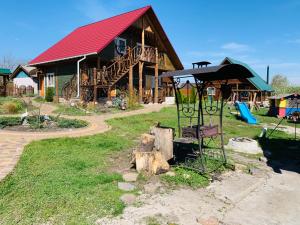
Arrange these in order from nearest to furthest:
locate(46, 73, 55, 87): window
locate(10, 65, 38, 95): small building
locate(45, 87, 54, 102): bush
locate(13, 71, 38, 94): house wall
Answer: locate(45, 87, 54, 102): bush → locate(46, 73, 55, 87): window → locate(10, 65, 38, 95): small building → locate(13, 71, 38, 94): house wall

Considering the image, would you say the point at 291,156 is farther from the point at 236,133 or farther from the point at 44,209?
the point at 44,209

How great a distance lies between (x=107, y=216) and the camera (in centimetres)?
353

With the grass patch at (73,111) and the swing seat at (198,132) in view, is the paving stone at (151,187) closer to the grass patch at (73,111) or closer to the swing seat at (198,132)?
the swing seat at (198,132)

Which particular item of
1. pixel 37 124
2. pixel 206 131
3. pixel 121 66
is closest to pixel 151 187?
pixel 206 131

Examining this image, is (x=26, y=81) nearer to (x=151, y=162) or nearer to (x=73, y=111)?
(x=73, y=111)

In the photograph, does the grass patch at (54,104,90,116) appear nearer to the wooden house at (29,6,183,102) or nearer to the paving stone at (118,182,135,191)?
the wooden house at (29,6,183,102)

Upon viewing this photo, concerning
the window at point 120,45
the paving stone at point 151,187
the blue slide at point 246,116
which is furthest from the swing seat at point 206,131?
the window at point 120,45

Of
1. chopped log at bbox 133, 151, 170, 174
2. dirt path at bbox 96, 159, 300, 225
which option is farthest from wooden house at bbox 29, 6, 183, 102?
dirt path at bbox 96, 159, 300, 225

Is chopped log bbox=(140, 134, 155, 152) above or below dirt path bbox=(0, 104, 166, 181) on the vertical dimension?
above

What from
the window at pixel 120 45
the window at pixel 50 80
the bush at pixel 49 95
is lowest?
the bush at pixel 49 95

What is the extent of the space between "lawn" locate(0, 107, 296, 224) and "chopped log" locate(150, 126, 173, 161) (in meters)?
1.09

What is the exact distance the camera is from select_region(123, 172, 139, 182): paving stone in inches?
190

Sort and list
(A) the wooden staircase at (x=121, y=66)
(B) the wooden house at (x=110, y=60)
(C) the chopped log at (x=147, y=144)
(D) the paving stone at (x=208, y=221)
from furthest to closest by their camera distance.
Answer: (B) the wooden house at (x=110, y=60)
(A) the wooden staircase at (x=121, y=66)
(C) the chopped log at (x=147, y=144)
(D) the paving stone at (x=208, y=221)

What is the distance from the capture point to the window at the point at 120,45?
20203 mm
